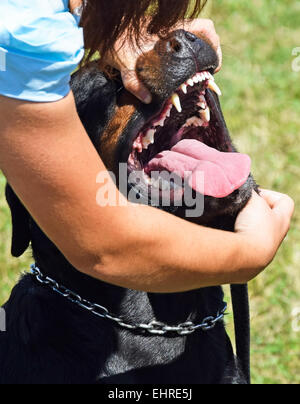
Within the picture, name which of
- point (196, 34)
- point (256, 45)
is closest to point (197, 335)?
point (196, 34)

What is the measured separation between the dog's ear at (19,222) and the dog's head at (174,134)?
327mm

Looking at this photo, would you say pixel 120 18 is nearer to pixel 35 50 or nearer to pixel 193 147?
pixel 35 50

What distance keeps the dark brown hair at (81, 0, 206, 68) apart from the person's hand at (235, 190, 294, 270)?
0.60 m

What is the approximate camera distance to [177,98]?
2.26 metres

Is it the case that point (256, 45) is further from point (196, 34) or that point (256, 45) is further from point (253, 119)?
point (196, 34)

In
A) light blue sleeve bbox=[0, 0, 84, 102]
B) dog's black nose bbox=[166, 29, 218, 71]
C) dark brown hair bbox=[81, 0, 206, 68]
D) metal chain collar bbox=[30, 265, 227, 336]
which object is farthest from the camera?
metal chain collar bbox=[30, 265, 227, 336]

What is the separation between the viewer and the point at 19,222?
240 cm

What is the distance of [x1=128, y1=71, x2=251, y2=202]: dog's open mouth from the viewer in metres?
2.23

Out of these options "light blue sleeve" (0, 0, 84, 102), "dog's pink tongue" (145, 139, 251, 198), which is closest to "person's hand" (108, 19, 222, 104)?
"dog's pink tongue" (145, 139, 251, 198)

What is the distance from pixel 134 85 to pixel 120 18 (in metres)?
0.38

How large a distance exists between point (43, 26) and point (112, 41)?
344 mm

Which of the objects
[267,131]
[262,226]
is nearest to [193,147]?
[262,226]

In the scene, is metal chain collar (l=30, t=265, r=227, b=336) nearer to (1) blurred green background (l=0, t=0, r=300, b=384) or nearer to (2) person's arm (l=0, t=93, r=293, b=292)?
(2) person's arm (l=0, t=93, r=293, b=292)

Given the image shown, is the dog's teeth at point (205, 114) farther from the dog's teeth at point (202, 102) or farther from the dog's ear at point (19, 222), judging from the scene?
the dog's ear at point (19, 222)
